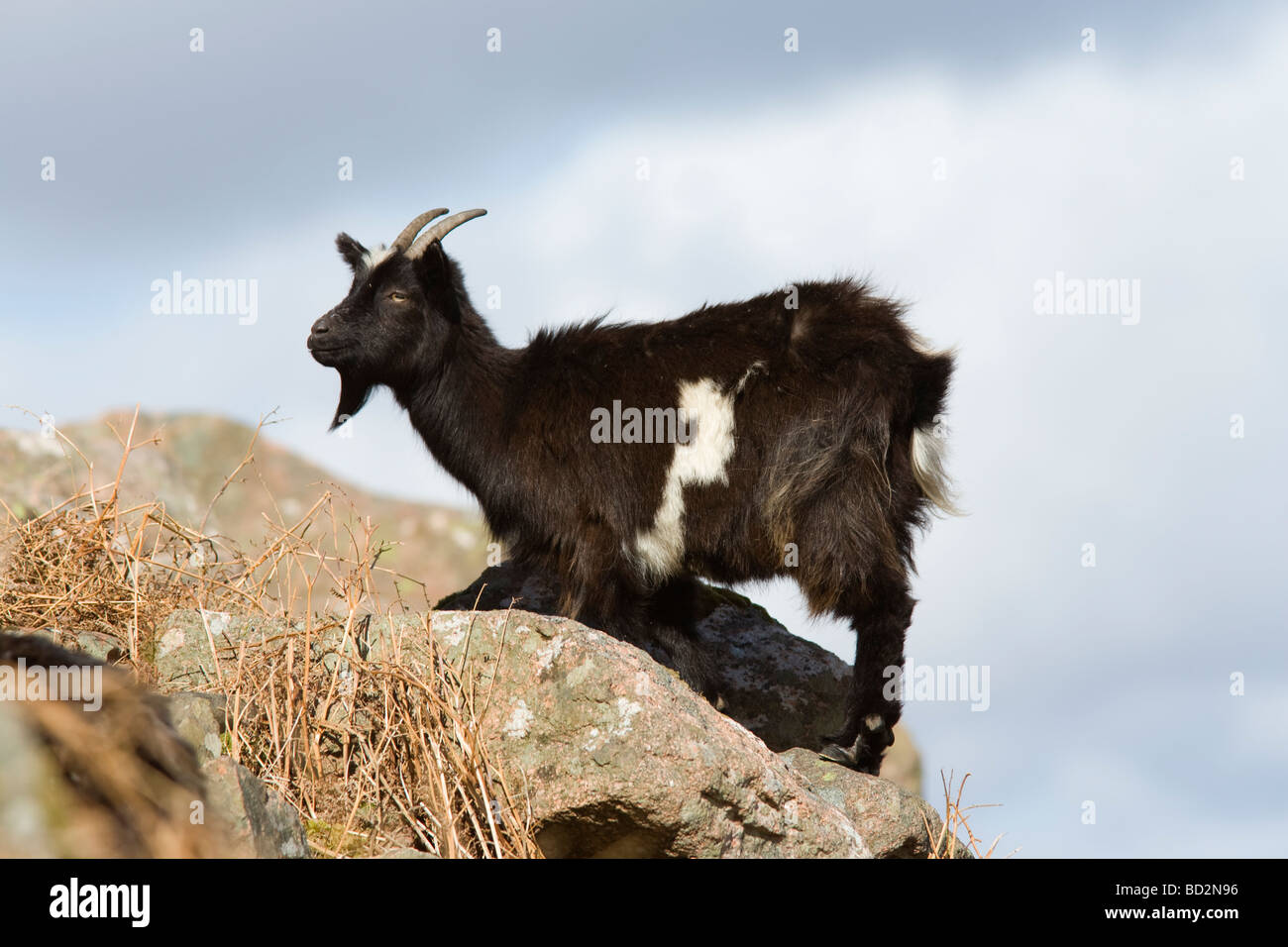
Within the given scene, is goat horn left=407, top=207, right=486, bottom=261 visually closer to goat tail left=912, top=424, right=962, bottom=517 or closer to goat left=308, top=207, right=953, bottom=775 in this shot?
goat left=308, top=207, right=953, bottom=775

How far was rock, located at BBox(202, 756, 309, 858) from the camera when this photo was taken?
129 inches

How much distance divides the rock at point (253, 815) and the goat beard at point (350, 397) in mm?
3361

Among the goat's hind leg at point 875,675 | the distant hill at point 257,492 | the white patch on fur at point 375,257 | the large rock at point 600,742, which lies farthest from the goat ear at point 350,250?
the distant hill at point 257,492

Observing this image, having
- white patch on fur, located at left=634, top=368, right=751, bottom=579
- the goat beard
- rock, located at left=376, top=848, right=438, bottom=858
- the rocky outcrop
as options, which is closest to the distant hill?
the goat beard

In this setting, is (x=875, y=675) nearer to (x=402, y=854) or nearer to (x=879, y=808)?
(x=879, y=808)

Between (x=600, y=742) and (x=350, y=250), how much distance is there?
143 inches

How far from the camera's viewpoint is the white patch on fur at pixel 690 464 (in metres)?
6.05

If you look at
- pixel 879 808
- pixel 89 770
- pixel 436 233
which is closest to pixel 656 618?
pixel 879 808

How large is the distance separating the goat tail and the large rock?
70.1 inches

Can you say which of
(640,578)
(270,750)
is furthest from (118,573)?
(640,578)

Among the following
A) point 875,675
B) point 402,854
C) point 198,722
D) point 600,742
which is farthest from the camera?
point 875,675

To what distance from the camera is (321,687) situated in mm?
4512

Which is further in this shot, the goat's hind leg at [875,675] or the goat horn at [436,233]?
the goat horn at [436,233]

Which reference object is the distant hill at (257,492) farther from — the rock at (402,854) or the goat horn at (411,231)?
the rock at (402,854)
